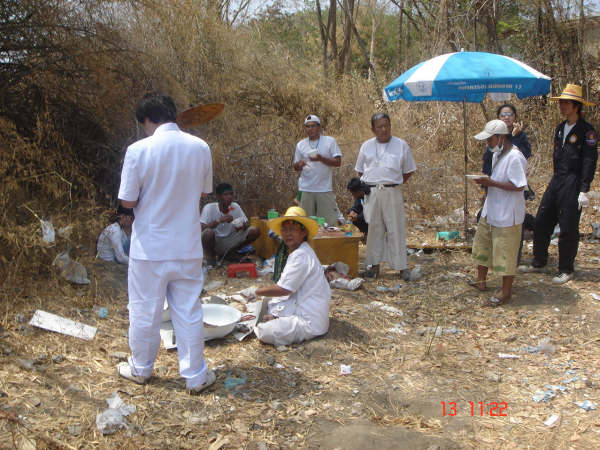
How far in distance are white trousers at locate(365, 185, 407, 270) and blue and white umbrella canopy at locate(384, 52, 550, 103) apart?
1251 millimetres

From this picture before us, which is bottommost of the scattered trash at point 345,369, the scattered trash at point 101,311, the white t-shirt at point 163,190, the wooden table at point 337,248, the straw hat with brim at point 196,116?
the scattered trash at point 345,369

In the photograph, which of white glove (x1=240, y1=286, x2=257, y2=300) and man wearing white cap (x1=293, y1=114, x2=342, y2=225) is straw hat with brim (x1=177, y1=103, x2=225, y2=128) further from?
white glove (x1=240, y1=286, x2=257, y2=300)

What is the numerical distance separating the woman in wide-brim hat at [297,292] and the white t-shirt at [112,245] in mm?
2174

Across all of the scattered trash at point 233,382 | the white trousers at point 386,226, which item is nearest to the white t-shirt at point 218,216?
the white trousers at point 386,226

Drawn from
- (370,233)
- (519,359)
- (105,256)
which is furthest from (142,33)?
(519,359)

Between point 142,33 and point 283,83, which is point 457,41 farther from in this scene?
point 142,33

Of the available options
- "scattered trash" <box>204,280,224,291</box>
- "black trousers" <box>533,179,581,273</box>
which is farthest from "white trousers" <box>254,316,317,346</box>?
"black trousers" <box>533,179,581,273</box>

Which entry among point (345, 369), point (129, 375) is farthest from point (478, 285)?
point (129, 375)

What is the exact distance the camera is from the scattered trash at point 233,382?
3.45 metres

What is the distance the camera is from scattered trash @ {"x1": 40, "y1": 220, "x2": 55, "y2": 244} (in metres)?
4.57

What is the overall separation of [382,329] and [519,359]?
1.11m

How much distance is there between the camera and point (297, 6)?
2153 centimetres

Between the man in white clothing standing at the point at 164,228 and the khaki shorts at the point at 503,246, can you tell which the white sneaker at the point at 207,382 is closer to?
the man in white clothing standing at the point at 164,228
